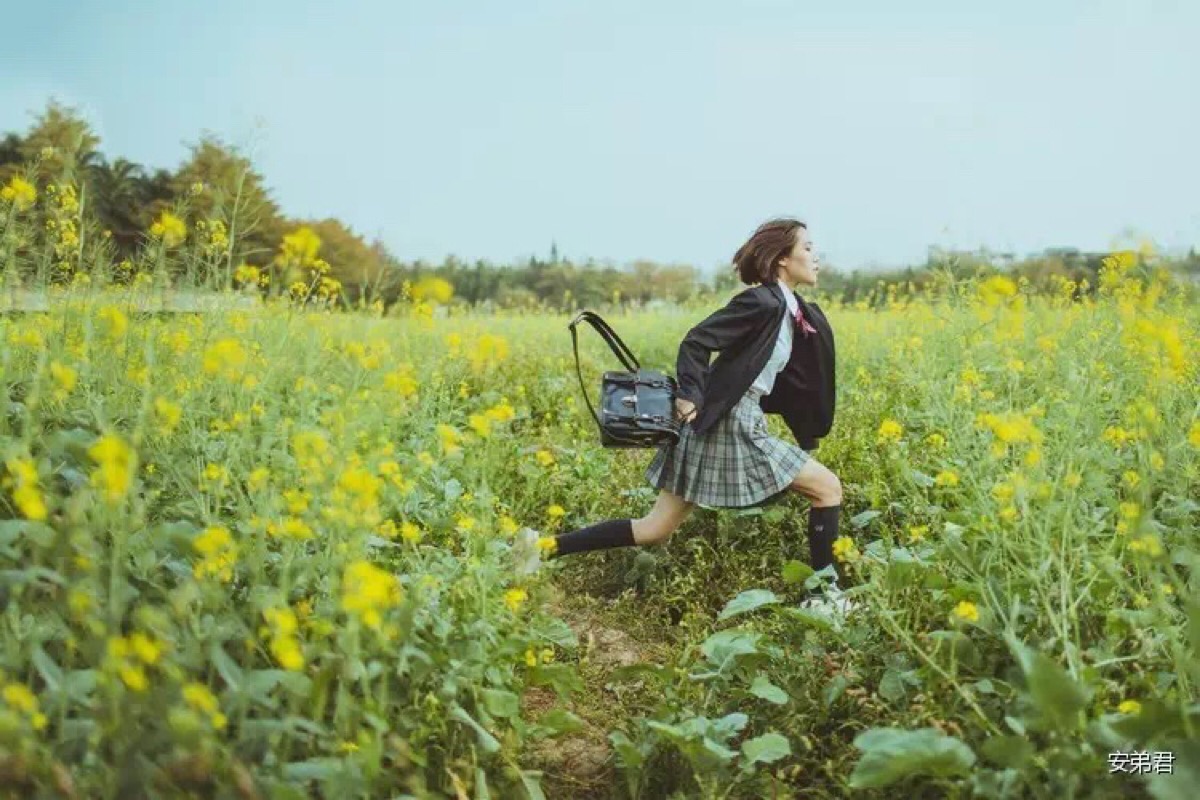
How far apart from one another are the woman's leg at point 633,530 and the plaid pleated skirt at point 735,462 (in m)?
0.10

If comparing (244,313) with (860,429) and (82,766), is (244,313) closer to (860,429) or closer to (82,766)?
(82,766)

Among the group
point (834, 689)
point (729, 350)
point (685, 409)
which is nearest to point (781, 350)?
point (729, 350)

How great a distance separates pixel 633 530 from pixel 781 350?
2.91 feet

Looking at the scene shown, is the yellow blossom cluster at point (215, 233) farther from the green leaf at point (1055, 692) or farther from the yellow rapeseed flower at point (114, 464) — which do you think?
the green leaf at point (1055, 692)

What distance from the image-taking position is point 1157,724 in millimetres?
1736

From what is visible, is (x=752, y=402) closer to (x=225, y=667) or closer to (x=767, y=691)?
(x=767, y=691)

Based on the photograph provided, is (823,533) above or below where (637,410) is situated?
below

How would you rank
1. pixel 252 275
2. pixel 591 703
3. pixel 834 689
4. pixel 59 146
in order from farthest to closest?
1. pixel 59 146
2. pixel 252 275
3. pixel 591 703
4. pixel 834 689

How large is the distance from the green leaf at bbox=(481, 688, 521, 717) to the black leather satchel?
130 cm

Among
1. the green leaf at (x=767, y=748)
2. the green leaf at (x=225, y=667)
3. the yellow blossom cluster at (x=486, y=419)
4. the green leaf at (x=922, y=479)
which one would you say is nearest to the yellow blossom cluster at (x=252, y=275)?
the yellow blossom cluster at (x=486, y=419)

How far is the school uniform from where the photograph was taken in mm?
3424

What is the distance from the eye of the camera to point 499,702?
2248 millimetres

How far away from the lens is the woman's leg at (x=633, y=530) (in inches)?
143

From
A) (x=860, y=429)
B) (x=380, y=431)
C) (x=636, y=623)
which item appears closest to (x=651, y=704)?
(x=636, y=623)
